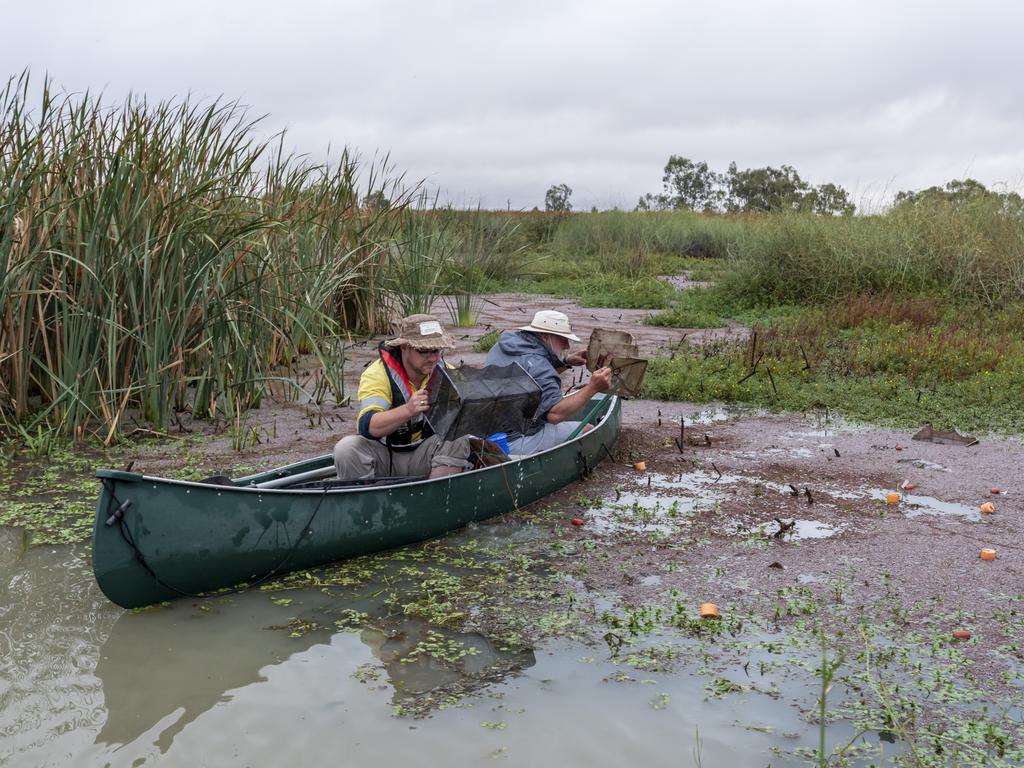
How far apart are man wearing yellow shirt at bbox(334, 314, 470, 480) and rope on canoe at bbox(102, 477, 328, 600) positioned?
1.36 feet

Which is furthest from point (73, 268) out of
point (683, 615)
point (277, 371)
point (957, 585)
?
point (957, 585)

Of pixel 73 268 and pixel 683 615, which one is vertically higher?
pixel 73 268

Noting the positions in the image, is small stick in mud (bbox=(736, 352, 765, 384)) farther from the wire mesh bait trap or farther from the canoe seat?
the canoe seat

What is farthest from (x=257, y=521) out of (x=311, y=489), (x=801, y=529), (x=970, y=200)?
(x=970, y=200)

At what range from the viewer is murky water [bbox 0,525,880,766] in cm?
334

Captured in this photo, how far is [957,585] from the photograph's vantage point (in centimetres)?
485

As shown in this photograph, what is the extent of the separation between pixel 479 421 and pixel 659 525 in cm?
117

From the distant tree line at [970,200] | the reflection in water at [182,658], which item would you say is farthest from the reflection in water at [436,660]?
the distant tree line at [970,200]

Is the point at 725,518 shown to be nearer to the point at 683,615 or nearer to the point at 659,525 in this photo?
the point at 659,525

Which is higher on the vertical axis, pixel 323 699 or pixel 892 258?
pixel 892 258

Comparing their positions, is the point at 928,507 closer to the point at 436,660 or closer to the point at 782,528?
the point at 782,528

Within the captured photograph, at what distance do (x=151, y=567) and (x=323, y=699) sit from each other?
109 cm

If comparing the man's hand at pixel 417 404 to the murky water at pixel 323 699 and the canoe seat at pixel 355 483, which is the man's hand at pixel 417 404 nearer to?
the canoe seat at pixel 355 483

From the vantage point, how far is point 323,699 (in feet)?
12.1
